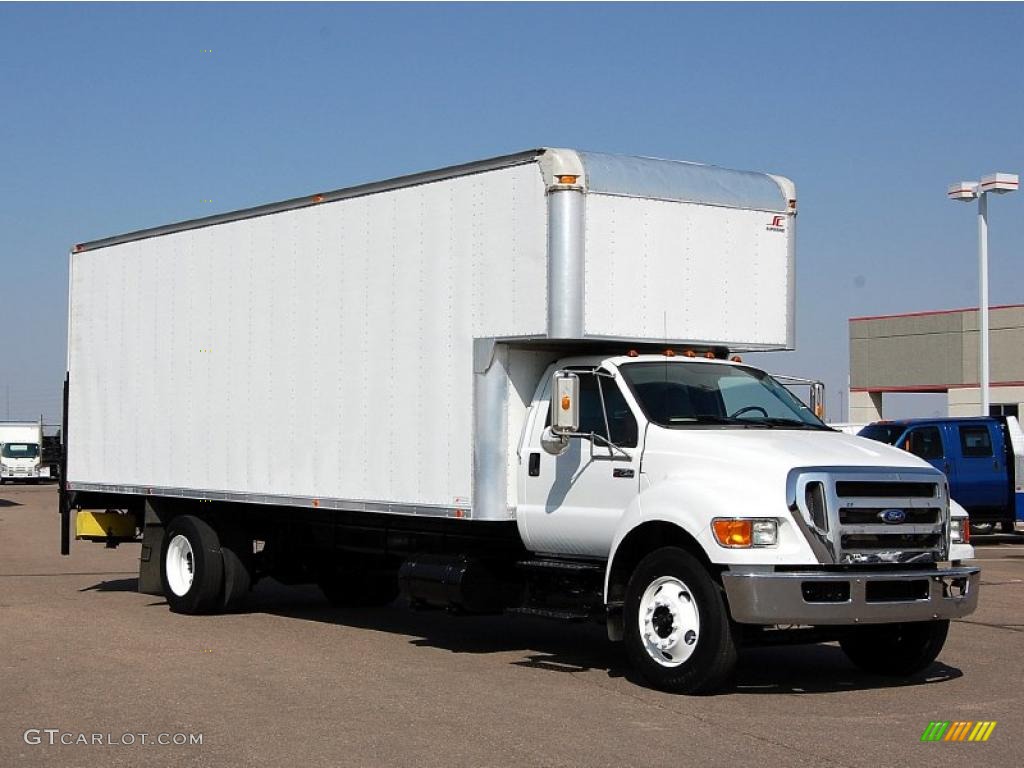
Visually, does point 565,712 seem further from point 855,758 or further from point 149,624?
point 149,624

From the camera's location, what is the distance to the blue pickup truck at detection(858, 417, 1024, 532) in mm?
28188

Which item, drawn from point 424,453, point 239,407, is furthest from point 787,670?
point 239,407

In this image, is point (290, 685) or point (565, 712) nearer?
point (565, 712)

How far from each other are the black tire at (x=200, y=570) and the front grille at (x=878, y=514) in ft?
23.7

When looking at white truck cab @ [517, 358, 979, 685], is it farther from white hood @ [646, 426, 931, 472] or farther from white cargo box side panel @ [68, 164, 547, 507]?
white cargo box side panel @ [68, 164, 547, 507]

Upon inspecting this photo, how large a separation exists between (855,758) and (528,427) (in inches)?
178

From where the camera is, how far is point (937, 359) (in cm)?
5322

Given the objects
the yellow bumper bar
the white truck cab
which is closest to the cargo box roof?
the white truck cab

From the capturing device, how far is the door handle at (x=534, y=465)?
1230 centimetres

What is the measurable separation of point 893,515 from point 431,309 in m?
4.21

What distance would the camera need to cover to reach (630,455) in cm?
1156

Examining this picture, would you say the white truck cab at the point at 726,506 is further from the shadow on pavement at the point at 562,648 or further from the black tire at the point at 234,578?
the black tire at the point at 234,578

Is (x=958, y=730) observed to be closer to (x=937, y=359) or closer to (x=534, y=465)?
(x=534, y=465)

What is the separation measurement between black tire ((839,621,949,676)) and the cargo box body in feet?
8.30
